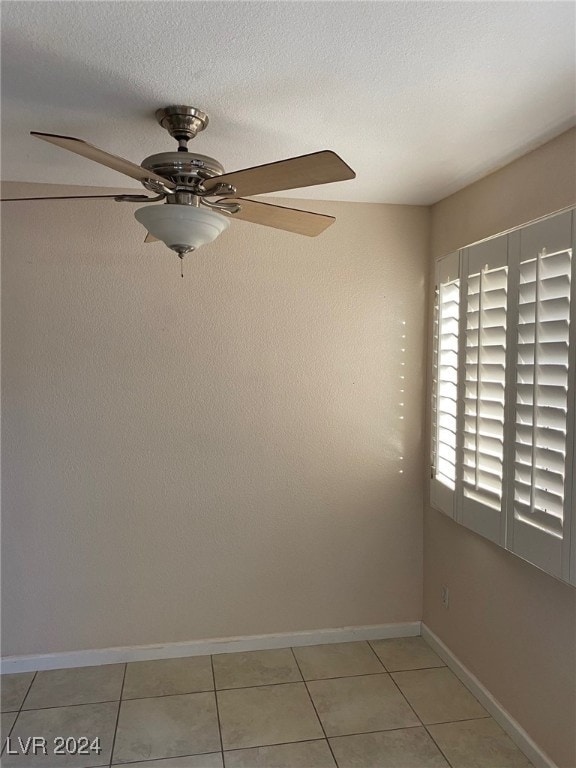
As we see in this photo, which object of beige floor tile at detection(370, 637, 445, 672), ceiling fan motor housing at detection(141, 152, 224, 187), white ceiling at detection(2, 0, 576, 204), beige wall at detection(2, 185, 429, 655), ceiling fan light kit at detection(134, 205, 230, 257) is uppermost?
white ceiling at detection(2, 0, 576, 204)

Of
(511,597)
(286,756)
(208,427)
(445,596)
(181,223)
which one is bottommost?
(286,756)

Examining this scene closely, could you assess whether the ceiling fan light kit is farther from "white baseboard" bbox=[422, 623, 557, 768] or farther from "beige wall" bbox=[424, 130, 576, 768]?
"white baseboard" bbox=[422, 623, 557, 768]

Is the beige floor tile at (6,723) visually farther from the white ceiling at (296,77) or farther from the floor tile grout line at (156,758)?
the white ceiling at (296,77)

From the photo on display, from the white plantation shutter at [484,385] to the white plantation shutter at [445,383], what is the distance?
0.35 ft

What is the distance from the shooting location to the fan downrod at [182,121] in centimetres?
192

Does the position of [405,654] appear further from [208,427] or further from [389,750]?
[208,427]

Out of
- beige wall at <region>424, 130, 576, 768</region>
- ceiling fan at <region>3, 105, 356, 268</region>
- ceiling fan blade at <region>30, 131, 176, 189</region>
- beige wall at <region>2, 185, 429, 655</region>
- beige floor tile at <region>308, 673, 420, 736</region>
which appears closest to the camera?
ceiling fan blade at <region>30, 131, 176, 189</region>

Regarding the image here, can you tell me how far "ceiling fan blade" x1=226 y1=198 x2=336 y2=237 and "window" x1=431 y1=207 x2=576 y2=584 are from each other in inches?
29.1

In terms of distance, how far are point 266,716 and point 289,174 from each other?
220cm

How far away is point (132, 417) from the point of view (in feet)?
9.46

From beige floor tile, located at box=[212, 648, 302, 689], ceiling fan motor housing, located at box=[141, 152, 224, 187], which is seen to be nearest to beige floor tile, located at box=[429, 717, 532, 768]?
beige floor tile, located at box=[212, 648, 302, 689]

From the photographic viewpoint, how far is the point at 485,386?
7.84 feet

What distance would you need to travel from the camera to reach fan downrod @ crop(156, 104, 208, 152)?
192cm

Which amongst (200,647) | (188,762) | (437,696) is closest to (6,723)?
(188,762)
